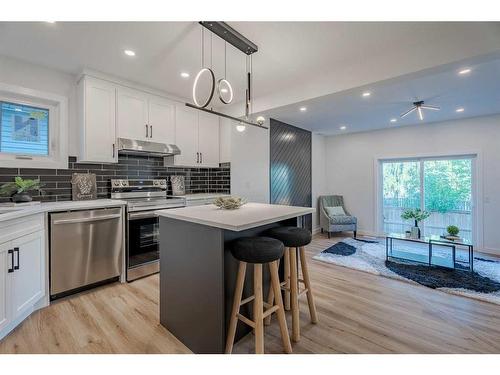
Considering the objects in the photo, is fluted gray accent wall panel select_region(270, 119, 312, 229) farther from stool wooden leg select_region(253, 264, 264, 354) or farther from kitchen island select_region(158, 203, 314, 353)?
stool wooden leg select_region(253, 264, 264, 354)

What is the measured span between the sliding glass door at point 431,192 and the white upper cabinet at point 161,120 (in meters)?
4.78

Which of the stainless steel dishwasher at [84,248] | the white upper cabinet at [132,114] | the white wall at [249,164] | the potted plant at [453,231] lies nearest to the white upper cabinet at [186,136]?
the white upper cabinet at [132,114]

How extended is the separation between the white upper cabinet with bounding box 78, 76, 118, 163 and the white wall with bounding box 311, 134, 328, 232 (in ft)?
14.3

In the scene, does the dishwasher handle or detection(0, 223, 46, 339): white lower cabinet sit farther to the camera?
the dishwasher handle

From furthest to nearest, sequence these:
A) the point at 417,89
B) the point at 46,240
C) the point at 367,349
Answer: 1. the point at 417,89
2. the point at 46,240
3. the point at 367,349

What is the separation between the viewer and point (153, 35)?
6.87ft

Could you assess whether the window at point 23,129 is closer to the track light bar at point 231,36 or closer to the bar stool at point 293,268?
the track light bar at point 231,36

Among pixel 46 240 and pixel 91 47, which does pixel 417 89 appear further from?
pixel 46 240

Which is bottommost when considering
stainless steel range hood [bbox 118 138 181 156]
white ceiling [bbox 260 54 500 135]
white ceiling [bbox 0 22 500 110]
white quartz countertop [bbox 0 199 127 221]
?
white quartz countertop [bbox 0 199 127 221]

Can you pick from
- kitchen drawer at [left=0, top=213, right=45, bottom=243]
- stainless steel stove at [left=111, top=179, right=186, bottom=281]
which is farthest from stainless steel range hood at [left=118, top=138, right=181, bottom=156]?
kitchen drawer at [left=0, top=213, right=45, bottom=243]

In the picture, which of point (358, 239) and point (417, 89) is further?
point (358, 239)

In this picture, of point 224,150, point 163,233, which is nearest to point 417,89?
point 224,150

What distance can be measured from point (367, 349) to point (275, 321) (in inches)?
29.2

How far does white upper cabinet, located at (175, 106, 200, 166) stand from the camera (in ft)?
12.1
